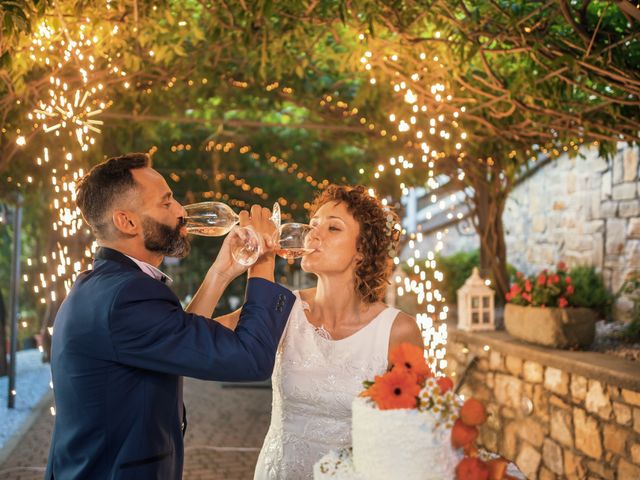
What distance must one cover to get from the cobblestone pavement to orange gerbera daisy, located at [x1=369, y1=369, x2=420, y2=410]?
423 cm

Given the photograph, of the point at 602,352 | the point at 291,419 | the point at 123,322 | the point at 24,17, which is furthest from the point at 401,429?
the point at 602,352

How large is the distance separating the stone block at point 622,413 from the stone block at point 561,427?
0.55 meters

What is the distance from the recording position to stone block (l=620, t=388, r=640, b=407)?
3.95 metres

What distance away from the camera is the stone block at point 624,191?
20.2ft

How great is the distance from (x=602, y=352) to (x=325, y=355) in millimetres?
2939

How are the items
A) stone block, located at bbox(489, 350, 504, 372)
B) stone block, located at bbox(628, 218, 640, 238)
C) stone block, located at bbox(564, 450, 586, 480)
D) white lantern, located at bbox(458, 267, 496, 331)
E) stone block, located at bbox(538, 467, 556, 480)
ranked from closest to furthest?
stone block, located at bbox(564, 450, 586, 480) → stone block, located at bbox(538, 467, 556, 480) → stone block, located at bbox(489, 350, 504, 372) → stone block, located at bbox(628, 218, 640, 238) → white lantern, located at bbox(458, 267, 496, 331)

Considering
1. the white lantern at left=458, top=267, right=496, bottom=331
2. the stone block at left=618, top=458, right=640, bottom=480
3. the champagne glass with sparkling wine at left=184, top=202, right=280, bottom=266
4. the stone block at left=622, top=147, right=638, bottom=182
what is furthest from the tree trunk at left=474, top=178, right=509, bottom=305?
the champagne glass with sparkling wine at left=184, top=202, right=280, bottom=266

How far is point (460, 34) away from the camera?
400cm

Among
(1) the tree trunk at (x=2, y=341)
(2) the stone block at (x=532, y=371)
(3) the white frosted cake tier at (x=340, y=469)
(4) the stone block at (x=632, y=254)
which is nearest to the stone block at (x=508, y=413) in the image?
(2) the stone block at (x=532, y=371)

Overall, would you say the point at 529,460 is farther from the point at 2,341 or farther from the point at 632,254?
the point at 2,341

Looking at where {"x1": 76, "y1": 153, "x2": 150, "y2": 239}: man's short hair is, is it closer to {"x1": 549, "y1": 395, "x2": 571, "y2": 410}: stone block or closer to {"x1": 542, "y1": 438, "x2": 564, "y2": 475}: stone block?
{"x1": 549, "y1": 395, "x2": 571, "y2": 410}: stone block

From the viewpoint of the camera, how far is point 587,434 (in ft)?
14.6

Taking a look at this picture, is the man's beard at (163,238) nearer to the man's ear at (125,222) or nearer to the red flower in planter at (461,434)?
the man's ear at (125,222)

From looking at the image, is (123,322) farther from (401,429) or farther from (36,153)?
(36,153)
